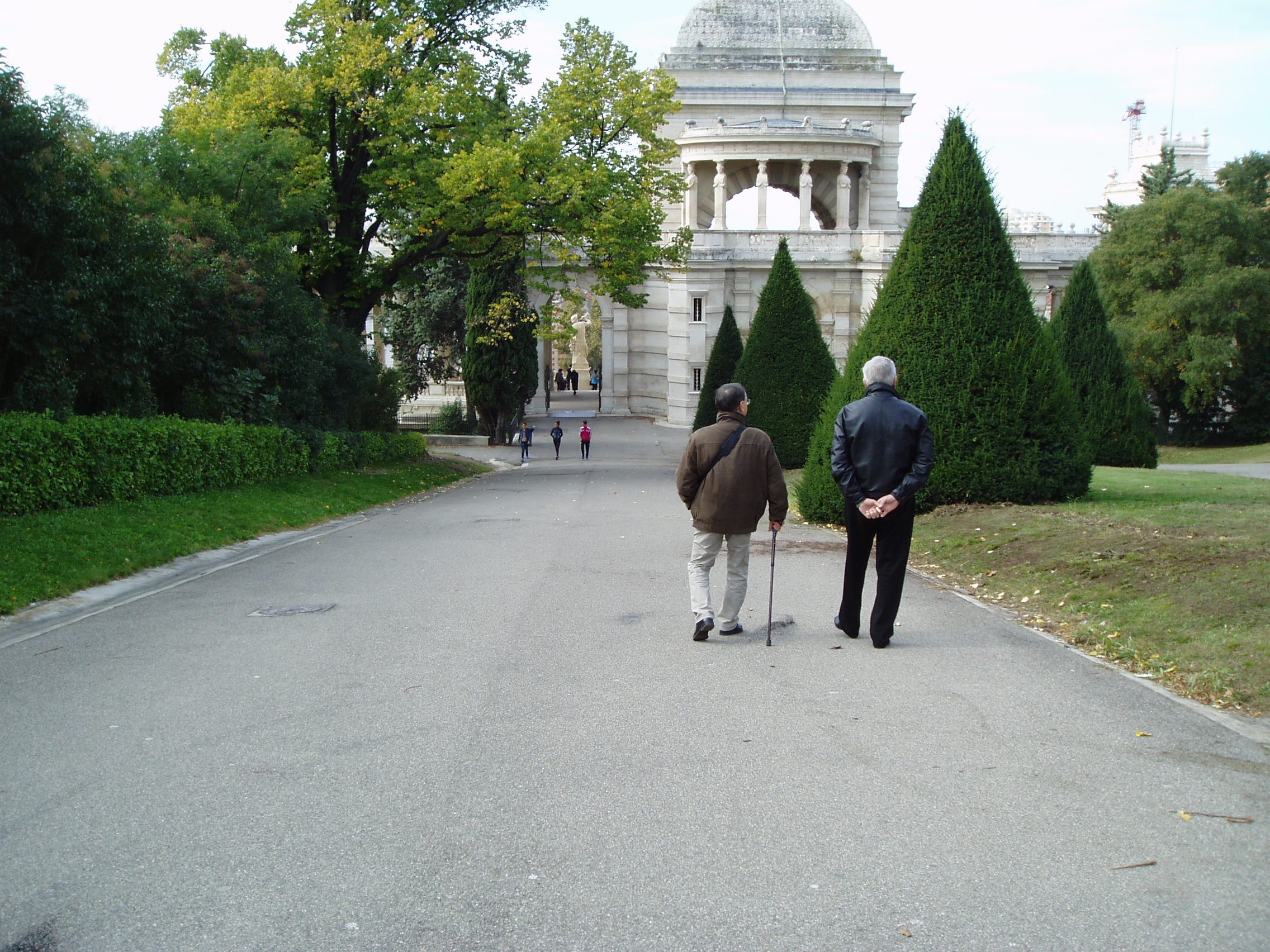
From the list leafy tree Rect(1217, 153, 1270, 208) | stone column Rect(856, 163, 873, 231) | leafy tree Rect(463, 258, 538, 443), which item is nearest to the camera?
leafy tree Rect(463, 258, 538, 443)

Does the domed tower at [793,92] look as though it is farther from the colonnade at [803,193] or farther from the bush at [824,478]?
the bush at [824,478]

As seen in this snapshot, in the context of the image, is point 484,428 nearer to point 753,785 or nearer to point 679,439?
point 679,439

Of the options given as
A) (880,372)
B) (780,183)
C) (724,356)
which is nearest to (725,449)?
(880,372)

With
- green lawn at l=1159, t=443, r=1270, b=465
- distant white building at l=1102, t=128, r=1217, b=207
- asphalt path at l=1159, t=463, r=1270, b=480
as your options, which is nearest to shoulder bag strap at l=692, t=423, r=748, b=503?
asphalt path at l=1159, t=463, r=1270, b=480

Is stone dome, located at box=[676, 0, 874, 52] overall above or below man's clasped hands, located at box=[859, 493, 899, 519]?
above

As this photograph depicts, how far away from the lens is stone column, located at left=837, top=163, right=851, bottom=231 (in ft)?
201

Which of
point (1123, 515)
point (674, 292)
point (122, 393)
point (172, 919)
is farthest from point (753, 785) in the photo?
point (674, 292)

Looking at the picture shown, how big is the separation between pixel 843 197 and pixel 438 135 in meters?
37.6

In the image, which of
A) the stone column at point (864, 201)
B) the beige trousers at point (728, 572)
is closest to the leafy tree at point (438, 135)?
the beige trousers at point (728, 572)

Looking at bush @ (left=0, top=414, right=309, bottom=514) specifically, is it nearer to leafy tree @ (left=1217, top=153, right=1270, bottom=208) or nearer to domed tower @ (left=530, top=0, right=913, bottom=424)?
domed tower @ (left=530, top=0, right=913, bottom=424)

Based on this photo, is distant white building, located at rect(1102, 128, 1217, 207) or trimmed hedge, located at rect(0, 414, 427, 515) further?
distant white building, located at rect(1102, 128, 1217, 207)

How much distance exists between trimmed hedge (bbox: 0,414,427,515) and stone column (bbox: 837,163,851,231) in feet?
145

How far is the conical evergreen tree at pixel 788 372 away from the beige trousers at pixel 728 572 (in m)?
20.3

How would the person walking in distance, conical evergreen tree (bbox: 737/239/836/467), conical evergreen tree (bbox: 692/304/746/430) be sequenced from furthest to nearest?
the person walking in distance
conical evergreen tree (bbox: 692/304/746/430)
conical evergreen tree (bbox: 737/239/836/467)
